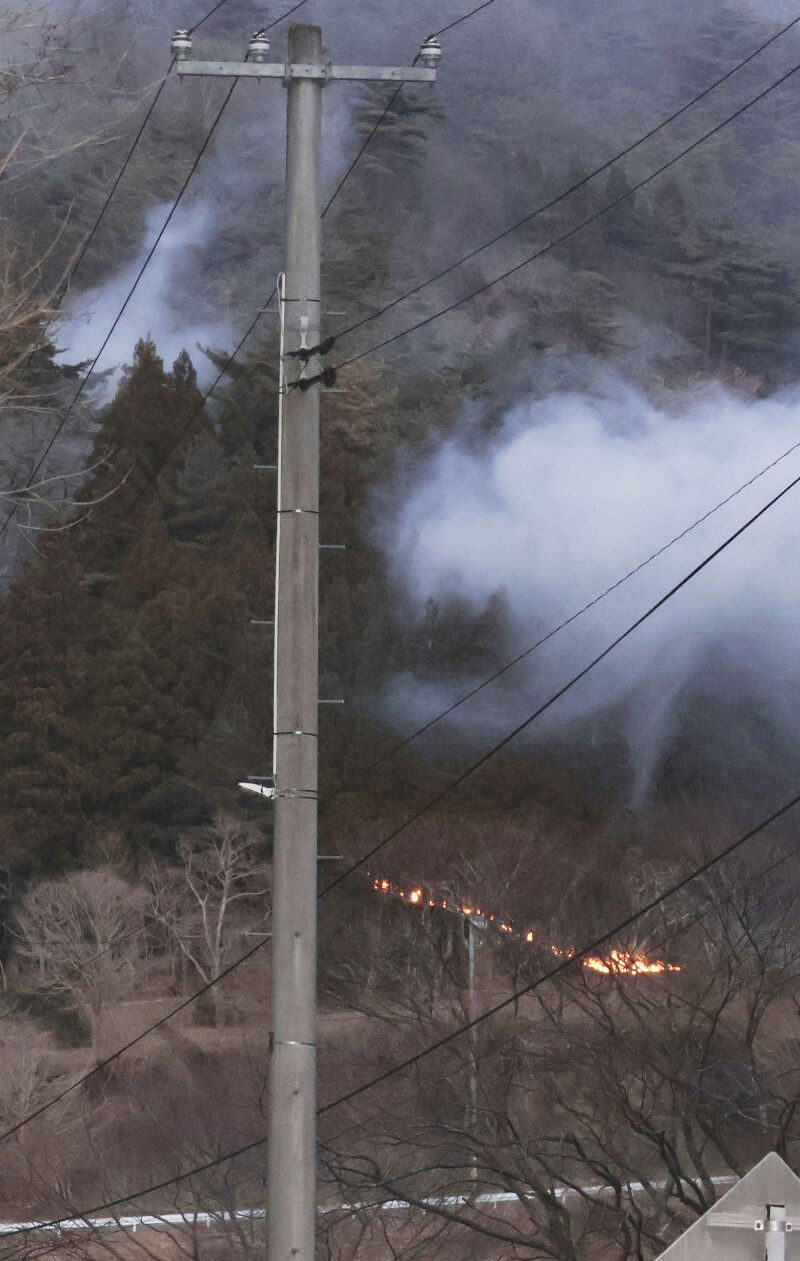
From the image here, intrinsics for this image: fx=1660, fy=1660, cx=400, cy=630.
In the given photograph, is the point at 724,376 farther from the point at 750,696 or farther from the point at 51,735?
the point at 51,735

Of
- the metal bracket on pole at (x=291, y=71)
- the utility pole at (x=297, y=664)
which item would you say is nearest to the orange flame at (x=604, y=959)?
the utility pole at (x=297, y=664)

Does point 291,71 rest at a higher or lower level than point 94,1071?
higher

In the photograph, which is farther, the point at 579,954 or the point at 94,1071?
the point at 94,1071

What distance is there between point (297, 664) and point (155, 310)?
64474 mm

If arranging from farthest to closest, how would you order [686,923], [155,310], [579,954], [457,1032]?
[155,310]
[686,923]
[579,954]
[457,1032]

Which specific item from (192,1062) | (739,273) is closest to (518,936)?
(192,1062)

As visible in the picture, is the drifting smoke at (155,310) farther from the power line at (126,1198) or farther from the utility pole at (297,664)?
the utility pole at (297,664)

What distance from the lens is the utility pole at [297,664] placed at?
672 centimetres

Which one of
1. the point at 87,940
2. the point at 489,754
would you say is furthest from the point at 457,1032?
the point at 87,940

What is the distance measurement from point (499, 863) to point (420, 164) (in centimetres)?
5017

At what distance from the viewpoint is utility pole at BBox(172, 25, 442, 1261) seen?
6.72m

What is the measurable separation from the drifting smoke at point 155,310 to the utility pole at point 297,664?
5804 centimetres

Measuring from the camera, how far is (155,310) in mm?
69375

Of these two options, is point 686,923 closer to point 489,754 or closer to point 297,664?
point 489,754
